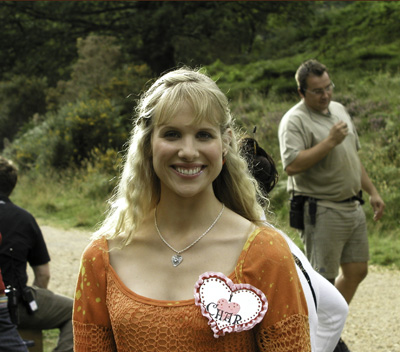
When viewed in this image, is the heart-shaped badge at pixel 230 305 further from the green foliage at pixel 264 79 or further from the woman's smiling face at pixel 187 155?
the green foliage at pixel 264 79

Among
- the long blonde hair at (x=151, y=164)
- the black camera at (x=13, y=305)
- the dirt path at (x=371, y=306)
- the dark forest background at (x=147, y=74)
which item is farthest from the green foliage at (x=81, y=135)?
the long blonde hair at (x=151, y=164)

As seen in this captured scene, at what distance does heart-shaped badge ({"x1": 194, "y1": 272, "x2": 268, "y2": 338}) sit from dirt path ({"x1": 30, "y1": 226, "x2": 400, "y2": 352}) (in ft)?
13.0

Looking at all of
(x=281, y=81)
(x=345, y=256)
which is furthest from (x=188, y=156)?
(x=281, y=81)

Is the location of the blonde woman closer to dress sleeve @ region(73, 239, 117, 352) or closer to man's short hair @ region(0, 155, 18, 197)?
dress sleeve @ region(73, 239, 117, 352)

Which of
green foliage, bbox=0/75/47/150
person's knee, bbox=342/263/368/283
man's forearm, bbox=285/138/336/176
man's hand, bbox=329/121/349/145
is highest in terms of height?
man's hand, bbox=329/121/349/145

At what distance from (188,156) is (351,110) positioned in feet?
39.7

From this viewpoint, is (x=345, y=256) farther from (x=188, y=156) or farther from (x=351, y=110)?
(x=351, y=110)

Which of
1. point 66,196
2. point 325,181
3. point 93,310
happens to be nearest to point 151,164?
point 93,310

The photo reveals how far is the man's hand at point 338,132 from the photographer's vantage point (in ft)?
15.6

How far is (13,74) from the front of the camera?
26641 millimetres

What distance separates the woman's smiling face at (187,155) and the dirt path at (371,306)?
4.01m

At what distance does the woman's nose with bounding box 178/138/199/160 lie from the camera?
2.16 m

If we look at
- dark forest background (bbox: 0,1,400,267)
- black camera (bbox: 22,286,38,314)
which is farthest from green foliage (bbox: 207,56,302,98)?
black camera (bbox: 22,286,38,314)

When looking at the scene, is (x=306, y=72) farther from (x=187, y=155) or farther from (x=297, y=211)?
(x=187, y=155)
